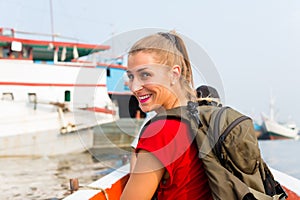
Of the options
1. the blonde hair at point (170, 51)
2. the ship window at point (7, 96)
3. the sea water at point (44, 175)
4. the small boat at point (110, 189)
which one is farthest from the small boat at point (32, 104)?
the blonde hair at point (170, 51)

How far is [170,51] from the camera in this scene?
1.23m

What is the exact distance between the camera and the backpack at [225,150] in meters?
1.18

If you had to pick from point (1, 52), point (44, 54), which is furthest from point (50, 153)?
point (44, 54)

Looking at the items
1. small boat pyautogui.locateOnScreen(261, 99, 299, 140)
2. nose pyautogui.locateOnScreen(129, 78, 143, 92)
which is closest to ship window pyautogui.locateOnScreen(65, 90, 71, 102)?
nose pyautogui.locateOnScreen(129, 78, 143, 92)

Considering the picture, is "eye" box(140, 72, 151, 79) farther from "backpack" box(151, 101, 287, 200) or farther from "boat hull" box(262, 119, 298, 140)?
"boat hull" box(262, 119, 298, 140)

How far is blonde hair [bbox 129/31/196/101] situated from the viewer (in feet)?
3.93

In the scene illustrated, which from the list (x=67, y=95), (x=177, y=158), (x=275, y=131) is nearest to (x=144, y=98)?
(x=177, y=158)

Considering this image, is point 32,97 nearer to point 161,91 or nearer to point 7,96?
point 7,96

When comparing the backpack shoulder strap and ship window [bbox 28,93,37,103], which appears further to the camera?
ship window [bbox 28,93,37,103]

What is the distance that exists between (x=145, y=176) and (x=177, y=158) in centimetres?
13

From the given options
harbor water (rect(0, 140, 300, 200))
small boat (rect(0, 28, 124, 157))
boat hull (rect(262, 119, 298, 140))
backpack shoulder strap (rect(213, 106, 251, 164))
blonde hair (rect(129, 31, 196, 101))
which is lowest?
boat hull (rect(262, 119, 298, 140))

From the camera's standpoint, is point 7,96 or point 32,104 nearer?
point 7,96

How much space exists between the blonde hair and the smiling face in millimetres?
22

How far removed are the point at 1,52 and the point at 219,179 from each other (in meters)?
13.5
